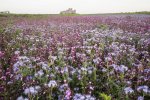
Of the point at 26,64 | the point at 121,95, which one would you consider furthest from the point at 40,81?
the point at 121,95

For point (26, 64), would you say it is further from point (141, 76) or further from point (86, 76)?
point (141, 76)

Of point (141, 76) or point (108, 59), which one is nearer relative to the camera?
point (141, 76)

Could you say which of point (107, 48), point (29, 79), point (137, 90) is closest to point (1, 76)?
point (29, 79)

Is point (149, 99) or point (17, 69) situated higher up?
point (17, 69)

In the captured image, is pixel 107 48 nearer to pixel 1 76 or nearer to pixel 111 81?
pixel 111 81

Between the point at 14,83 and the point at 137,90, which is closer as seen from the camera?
the point at 137,90

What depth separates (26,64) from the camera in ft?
18.2

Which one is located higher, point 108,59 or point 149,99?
point 108,59

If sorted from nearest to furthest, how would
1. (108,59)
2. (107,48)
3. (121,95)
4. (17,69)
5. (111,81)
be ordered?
(121,95) < (111,81) < (17,69) < (108,59) < (107,48)

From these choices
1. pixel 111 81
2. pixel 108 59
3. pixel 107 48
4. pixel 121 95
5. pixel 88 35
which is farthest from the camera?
pixel 88 35

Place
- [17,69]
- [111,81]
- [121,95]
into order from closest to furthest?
1. [121,95]
2. [111,81]
3. [17,69]

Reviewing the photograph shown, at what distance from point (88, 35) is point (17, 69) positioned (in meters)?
4.97

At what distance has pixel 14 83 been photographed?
4.71m

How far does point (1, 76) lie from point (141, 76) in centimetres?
257
